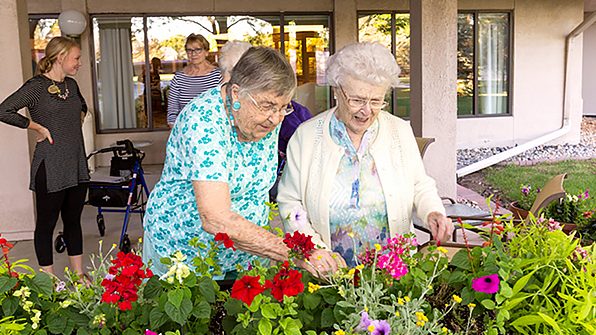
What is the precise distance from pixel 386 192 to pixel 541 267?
0.99 m

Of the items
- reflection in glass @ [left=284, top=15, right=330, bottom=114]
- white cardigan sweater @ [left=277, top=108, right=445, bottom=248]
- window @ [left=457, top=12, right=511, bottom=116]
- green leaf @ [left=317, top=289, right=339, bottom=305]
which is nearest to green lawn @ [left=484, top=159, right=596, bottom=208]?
window @ [left=457, top=12, right=511, bottom=116]

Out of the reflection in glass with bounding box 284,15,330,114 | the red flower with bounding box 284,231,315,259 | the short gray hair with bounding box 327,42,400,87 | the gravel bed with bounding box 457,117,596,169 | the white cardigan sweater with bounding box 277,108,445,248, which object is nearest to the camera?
the red flower with bounding box 284,231,315,259

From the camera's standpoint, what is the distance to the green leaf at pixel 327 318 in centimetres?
169

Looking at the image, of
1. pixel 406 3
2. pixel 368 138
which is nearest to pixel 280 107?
pixel 368 138

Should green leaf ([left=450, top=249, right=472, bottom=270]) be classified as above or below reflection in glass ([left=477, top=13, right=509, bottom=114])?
below

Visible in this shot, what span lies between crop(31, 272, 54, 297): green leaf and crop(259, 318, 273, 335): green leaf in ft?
1.91

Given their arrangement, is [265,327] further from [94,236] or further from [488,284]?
[94,236]

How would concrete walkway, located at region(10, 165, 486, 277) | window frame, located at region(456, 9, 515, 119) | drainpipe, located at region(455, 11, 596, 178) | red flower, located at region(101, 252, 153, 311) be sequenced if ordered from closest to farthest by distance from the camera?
red flower, located at region(101, 252, 153, 311) < concrete walkway, located at region(10, 165, 486, 277) < drainpipe, located at region(455, 11, 596, 178) < window frame, located at region(456, 9, 515, 119)

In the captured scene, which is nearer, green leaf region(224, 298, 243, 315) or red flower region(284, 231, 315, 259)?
green leaf region(224, 298, 243, 315)

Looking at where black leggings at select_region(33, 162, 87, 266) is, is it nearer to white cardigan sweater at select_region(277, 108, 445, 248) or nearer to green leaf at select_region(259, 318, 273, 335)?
white cardigan sweater at select_region(277, 108, 445, 248)

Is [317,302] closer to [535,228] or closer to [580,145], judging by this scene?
[535,228]

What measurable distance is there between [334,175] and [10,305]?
131 centimetres

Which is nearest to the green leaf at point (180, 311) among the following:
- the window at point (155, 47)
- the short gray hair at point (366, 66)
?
the short gray hair at point (366, 66)

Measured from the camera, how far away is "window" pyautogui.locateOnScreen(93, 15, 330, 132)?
425 inches
